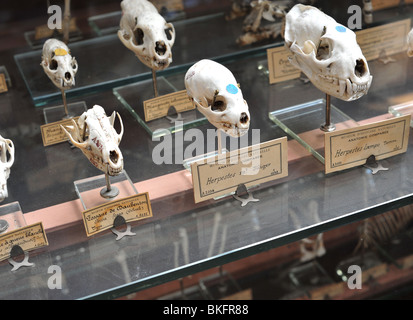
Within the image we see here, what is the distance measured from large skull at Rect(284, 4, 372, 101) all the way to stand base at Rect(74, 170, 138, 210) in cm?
60

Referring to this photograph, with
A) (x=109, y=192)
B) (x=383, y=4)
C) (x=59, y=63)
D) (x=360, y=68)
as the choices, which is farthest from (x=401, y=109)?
(x=59, y=63)

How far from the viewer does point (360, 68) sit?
184 centimetres

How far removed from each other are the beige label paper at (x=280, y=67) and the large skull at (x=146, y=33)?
385mm

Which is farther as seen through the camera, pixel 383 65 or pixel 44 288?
pixel 383 65

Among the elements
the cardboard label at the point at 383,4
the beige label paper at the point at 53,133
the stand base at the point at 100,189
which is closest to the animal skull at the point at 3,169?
the stand base at the point at 100,189

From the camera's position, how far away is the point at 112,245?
1.72 m

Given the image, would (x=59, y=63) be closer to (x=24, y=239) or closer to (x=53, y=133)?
(x=53, y=133)

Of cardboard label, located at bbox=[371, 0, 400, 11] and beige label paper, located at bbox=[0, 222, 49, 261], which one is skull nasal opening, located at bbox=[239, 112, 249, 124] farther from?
cardboard label, located at bbox=[371, 0, 400, 11]

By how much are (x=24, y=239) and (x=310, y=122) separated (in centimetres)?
97

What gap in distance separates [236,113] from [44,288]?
2.12ft
